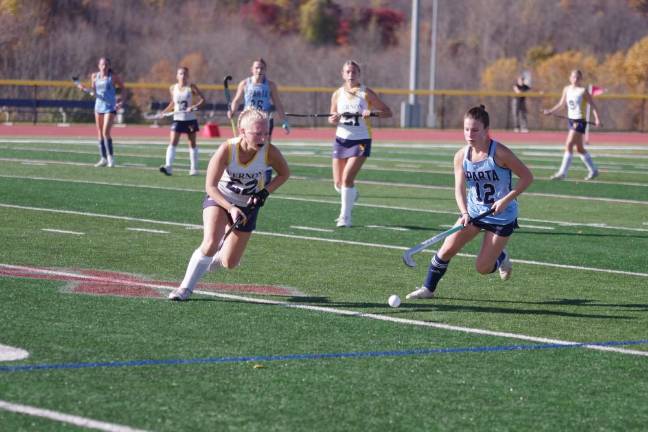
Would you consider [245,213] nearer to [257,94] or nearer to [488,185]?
[488,185]

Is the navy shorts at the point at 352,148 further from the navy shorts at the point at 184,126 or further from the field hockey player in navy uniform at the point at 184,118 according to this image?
the navy shorts at the point at 184,126

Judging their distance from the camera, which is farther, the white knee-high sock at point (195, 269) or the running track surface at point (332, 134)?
the running track surface at point (332, 134)

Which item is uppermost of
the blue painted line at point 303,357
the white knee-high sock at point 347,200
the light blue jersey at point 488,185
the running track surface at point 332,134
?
the light blue jersey at point 488,185

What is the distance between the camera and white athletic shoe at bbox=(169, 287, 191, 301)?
9.25 meters

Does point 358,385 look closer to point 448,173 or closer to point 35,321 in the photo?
point 35,321

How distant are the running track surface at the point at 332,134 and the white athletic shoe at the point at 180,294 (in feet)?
87.9

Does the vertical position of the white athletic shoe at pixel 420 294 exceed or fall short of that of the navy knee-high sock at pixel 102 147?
it exceeds it

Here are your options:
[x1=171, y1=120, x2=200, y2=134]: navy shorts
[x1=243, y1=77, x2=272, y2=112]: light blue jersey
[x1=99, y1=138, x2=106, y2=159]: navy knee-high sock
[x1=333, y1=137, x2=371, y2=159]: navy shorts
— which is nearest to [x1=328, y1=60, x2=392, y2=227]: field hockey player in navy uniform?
[x1=333, y1=137, x2=371, y2=159]: navy shorts

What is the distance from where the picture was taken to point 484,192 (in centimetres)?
973

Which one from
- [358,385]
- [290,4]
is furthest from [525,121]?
[358,385]

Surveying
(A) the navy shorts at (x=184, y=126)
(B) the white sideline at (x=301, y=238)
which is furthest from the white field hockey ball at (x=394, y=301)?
(A) the navy shorts at (x=184, y=126)

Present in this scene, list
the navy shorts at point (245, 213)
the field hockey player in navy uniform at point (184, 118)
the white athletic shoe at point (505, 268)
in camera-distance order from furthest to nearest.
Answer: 1. the field hockey player in navy uniform at point (184, 118)
2. the white athletic shoe at point (505, 268)
3. the navy shorts at point (245, 213)

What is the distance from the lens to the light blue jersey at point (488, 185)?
9.62 metres

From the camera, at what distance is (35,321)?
8266mm
